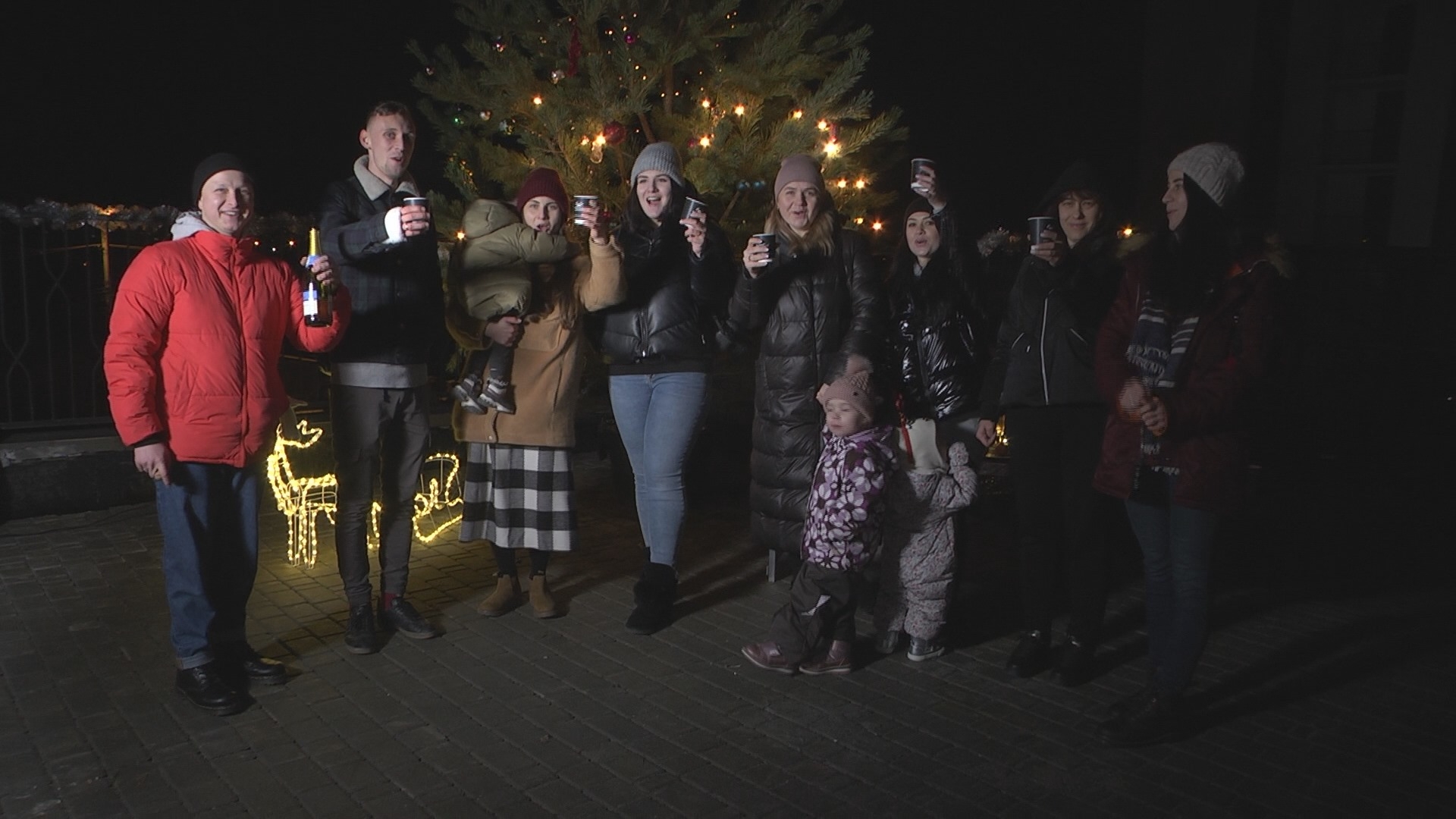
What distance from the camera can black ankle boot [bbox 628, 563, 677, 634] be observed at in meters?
4.88

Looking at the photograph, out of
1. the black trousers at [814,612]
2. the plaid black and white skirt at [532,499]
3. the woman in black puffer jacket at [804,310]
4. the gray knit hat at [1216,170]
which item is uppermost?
the gray knit hat at [1216,170]

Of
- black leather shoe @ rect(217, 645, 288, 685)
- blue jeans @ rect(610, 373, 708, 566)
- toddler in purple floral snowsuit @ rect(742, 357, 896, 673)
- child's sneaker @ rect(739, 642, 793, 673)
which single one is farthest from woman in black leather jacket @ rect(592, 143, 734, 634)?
black leather shoe @ rect(217, 645, 288, 685)

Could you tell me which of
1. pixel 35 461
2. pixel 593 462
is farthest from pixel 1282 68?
pixel 35 461

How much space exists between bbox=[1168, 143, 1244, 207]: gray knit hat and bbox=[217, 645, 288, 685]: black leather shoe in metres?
3.94

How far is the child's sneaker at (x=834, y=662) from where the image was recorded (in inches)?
174

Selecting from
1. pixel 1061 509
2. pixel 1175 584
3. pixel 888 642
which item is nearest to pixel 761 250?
pixel 1061 509

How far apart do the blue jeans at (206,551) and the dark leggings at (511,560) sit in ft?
4.02

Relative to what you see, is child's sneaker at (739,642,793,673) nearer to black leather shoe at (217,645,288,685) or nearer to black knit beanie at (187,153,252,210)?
black leather shoe at (217,645,288,685)

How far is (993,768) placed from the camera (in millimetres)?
3592

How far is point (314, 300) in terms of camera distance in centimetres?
397

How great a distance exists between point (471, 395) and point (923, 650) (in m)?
2.36

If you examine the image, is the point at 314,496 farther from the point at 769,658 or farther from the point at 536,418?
the point at 769,658

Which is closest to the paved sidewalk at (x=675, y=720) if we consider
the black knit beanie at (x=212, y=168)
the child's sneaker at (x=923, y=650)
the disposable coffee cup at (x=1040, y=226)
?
the child's sneaker at (x=923, y=650)

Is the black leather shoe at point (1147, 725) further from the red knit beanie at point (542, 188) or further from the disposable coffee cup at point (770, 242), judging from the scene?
the red knit beanie at point (542, 188)
